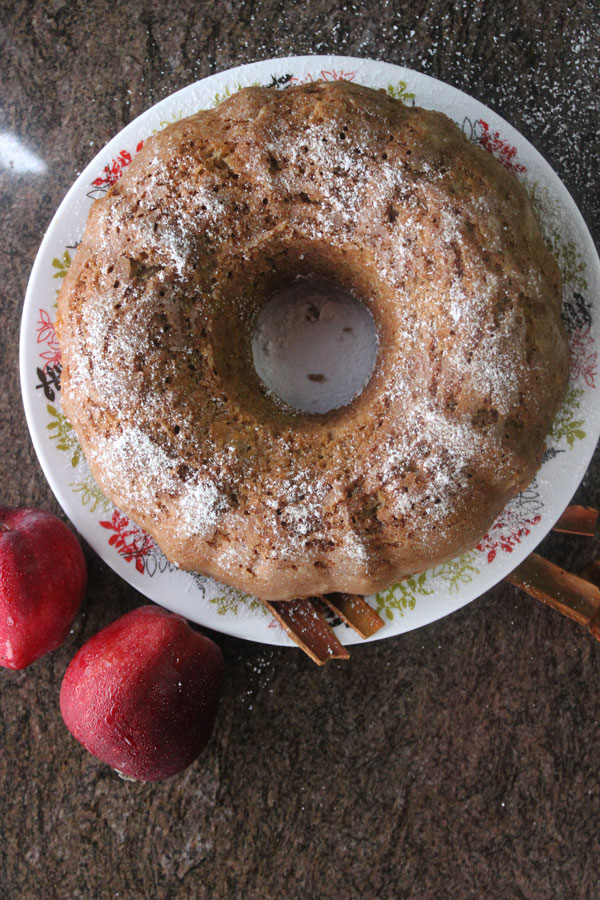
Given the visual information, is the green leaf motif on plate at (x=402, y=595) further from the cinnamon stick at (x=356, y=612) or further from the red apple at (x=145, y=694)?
the red apple at (x=145, y=694)

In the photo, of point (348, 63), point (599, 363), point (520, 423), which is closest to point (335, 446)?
point (520, 423)

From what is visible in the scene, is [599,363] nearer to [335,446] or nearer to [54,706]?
[335,446]

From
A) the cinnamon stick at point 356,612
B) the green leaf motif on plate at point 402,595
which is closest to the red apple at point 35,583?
the cinnamon stick at point 356,612

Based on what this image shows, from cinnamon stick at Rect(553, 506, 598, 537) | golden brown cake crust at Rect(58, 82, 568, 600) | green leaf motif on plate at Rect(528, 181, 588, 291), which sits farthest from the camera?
cinnamon stick at Rect(553, 506, 598, 537)

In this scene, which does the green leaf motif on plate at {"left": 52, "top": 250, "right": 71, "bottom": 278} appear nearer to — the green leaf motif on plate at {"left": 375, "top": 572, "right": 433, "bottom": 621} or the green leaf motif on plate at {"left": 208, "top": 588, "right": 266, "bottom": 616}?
the green leaf motif on plate at {"left": 208, "top": 588, "right": 266, "bottom": 616}

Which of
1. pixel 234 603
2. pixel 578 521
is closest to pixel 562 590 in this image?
pixel 578 521

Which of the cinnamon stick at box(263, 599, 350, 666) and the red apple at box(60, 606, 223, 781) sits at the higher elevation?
the cinnamon stick at box(263, 599, 350, 666)

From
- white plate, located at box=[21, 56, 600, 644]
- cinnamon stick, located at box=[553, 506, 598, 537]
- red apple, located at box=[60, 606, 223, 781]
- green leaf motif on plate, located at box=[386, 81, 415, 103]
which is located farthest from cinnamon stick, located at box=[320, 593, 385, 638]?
green leaf motif on plate, located at box=[386, 81, 415, 103]
